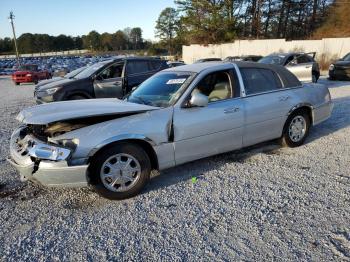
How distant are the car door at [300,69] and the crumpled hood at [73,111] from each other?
1060 centimetres

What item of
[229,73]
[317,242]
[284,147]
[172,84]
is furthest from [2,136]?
[317,242]

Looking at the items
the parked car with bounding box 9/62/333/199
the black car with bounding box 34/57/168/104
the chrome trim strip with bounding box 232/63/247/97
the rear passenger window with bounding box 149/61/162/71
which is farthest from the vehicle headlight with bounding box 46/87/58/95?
the chrome trim strip with bounding box 232/63/247/97

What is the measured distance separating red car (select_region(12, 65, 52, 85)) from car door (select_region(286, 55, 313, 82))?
1970cm

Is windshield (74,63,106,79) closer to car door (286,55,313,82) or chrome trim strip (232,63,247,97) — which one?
chrome trim strip (232,63,247,97)

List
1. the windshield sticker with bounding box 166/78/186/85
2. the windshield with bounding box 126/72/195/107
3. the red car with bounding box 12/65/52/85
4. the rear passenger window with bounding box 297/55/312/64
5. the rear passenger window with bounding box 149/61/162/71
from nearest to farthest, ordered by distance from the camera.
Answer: the windshield with bounding box 126/72/195/107 < the windshield sticker with bounding box 166/78/186/85 < the rear passenger window with bounding box 149/61/162/71 < the rear passenger window with bounding box 297/55/312/64 < the red car with bounding box 12/65/52/85

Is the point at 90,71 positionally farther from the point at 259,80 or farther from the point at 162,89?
the point at 259,80

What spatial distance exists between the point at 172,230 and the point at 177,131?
1.34 metres

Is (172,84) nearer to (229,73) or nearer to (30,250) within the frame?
(229,73)

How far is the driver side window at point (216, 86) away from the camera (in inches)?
180

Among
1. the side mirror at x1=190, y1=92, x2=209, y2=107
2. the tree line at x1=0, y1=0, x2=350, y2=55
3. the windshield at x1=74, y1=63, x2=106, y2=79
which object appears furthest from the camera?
the tree line at x1=0, y1=0, x2=350, y2=55

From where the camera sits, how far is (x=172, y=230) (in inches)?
128

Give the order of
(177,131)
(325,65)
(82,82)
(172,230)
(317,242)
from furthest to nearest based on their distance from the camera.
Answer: (325,65), (82,82), (177,131), (172,230), (317,242)

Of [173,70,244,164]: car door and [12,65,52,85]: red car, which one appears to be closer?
[173,70,244,164]: car door

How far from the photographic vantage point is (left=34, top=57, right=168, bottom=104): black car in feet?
29.1
